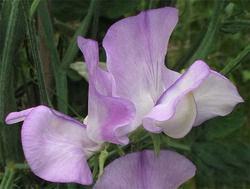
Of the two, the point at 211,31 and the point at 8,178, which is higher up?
the point at 211,31

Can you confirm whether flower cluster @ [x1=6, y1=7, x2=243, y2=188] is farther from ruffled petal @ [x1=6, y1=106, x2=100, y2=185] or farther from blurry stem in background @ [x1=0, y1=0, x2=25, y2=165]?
blurry stem in background @ [x1=0, y1=0, x2=25, y2=165]

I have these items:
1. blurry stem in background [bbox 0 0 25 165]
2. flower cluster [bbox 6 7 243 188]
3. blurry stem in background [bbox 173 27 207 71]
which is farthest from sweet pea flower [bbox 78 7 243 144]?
blurry stem in background [bbox 173 27 207 71]

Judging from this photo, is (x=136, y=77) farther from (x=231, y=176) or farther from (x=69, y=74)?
(x=231, y=176)

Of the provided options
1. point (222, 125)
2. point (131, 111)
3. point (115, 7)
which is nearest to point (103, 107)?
point (131, 111)

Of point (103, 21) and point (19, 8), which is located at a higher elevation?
point (19, 8)

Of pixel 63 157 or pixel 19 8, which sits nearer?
pixel 63 157

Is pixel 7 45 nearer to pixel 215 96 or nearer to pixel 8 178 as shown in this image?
pixel 8 178

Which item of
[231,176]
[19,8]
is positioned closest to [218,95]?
[19,8]

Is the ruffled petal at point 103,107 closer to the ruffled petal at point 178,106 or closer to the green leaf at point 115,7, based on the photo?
the ruffled petal at point 178,106
